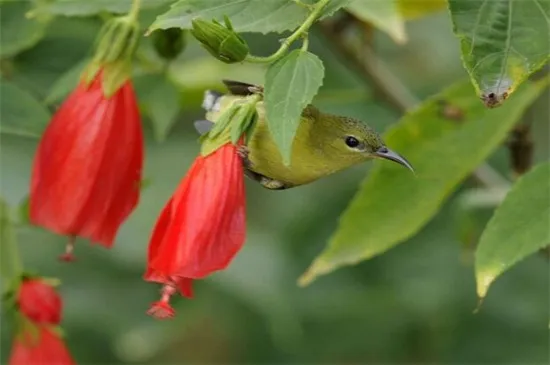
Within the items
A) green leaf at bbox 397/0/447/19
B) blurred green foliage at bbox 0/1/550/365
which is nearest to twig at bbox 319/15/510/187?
green leaf at bbox 397/0/447/19

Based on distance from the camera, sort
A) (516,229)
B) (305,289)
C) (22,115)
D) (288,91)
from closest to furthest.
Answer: (288,91) → (516,229) → (22,115) → (305,289)

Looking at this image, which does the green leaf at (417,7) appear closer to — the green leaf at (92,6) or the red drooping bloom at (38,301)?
the green leaf at (92,6)

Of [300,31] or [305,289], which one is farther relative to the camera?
[305,289]

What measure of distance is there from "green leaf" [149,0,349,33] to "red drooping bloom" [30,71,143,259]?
140 millimetres

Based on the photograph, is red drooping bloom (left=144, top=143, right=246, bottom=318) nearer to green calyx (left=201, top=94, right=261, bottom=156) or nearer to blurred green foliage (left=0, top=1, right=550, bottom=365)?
green calyx (left=201, top=94, right=261, bottom=156)

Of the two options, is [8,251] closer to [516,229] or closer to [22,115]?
[22,115]

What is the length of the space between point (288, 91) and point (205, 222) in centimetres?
10

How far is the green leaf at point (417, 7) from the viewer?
1.12 metres

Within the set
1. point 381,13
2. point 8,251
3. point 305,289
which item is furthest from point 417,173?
point 305,289

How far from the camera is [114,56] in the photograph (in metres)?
0.89

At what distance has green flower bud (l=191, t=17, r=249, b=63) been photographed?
69 centimetres

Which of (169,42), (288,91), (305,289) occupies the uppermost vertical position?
(288,91)

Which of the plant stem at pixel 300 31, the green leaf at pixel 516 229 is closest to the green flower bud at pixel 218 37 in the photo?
the plant stem at pixel 300 31

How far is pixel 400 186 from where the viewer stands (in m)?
0.98
